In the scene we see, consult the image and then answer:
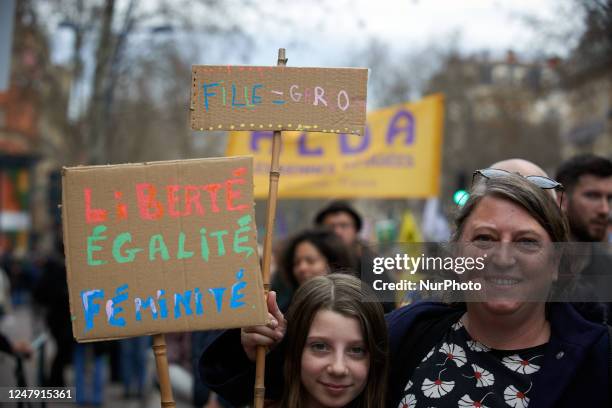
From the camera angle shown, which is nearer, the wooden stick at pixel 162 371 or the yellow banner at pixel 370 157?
the wooden stick at pixel 162 371

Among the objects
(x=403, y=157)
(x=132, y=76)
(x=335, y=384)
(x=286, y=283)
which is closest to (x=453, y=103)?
(x=132, y=76)

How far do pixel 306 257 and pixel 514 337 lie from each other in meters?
2.74

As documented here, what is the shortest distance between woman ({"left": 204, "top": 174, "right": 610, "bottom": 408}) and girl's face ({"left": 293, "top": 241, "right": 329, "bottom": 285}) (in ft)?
8.12

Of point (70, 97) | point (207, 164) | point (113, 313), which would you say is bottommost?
point (113, 313)

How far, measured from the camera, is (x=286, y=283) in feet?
16.7

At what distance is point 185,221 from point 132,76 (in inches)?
814

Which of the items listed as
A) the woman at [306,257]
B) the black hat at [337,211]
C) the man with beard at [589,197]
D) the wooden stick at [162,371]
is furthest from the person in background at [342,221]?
the wooden stick at [162,371]

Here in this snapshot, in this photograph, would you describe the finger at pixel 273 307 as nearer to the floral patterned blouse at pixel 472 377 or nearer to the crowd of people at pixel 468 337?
the crowd of people at pixel 468 337

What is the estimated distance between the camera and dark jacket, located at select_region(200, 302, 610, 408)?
2199 millimetres

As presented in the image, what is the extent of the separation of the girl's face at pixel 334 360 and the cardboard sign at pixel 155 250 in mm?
239

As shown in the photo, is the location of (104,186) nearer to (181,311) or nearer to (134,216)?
(134,216)

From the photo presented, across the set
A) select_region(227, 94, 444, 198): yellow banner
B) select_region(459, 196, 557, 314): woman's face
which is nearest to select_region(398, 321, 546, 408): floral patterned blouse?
select_region(459, 196, 557, 314): woman's face

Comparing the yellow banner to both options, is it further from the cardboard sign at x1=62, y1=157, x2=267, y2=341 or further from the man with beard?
the cardboard sign at x1=62, y1=157, x2=267, y2=341

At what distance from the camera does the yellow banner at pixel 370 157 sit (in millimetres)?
7480
